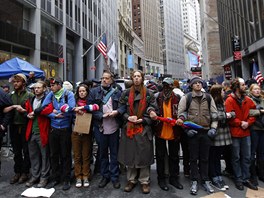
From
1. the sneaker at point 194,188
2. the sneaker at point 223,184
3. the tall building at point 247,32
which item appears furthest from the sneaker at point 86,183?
the tall building at point 247,32

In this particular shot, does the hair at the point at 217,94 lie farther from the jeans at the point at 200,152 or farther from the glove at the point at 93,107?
the glove at the point at 93,107

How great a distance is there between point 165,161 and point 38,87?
325 centimetres

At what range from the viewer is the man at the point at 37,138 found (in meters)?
4.79

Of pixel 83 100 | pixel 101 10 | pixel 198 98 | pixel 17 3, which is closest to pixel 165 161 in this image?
pixel 198 98

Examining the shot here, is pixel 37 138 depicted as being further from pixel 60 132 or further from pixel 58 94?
pixel 58 94

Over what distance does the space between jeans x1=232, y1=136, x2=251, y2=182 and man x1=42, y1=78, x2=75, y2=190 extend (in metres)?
3.53

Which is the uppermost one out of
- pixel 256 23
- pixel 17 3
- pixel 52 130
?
pixel 17 3

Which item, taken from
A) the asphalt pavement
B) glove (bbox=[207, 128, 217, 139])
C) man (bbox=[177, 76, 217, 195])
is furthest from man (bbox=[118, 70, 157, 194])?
glove (bbox=[207, 128, 217, 139])

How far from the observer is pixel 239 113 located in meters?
4.62

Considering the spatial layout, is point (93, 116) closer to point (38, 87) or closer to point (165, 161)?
point (38, 87)

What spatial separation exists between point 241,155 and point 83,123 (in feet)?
11.2

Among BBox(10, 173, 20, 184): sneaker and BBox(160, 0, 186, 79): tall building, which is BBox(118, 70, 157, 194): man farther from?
BBox(160, 0, 186, 79): tall building

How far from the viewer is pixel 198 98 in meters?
4.51

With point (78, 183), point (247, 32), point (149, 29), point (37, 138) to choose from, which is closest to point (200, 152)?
point (78, 183)
